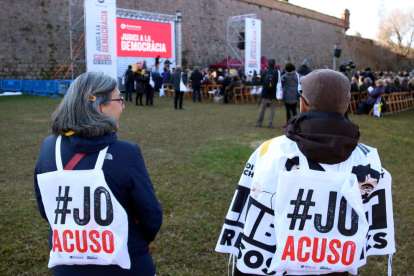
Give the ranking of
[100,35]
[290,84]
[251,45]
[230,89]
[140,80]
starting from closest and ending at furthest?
[290,84], [140,80], [100,35], [230,89], [251,45]

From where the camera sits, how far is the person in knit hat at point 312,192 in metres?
1.42

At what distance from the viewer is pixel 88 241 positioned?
4.75 feet

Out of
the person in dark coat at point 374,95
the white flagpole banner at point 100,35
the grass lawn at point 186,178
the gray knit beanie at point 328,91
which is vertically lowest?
the grass lawn at point 186,178

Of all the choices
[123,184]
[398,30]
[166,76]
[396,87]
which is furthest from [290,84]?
[398,30]

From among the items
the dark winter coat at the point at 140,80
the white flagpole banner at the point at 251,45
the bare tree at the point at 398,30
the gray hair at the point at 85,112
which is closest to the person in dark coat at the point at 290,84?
the dark winter coat at the point at 140,80

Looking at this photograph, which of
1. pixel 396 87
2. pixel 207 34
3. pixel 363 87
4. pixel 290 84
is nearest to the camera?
pixel 290 84

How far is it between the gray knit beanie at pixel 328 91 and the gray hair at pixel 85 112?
2.83 feet

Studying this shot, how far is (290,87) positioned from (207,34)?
19.1 meters

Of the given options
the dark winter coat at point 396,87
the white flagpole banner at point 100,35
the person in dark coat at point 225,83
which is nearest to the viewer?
the dark winter coat at point 396,87

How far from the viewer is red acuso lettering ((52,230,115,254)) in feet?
4.74

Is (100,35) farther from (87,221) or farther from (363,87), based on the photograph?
(87,221)

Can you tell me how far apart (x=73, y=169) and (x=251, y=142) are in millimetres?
5994

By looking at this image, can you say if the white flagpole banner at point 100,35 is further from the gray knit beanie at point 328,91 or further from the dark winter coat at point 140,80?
the gray knit beanie at point 328,91

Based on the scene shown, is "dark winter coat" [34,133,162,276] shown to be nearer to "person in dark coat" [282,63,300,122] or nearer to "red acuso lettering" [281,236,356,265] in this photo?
"red acuso lettering" [281,236,356,265]
